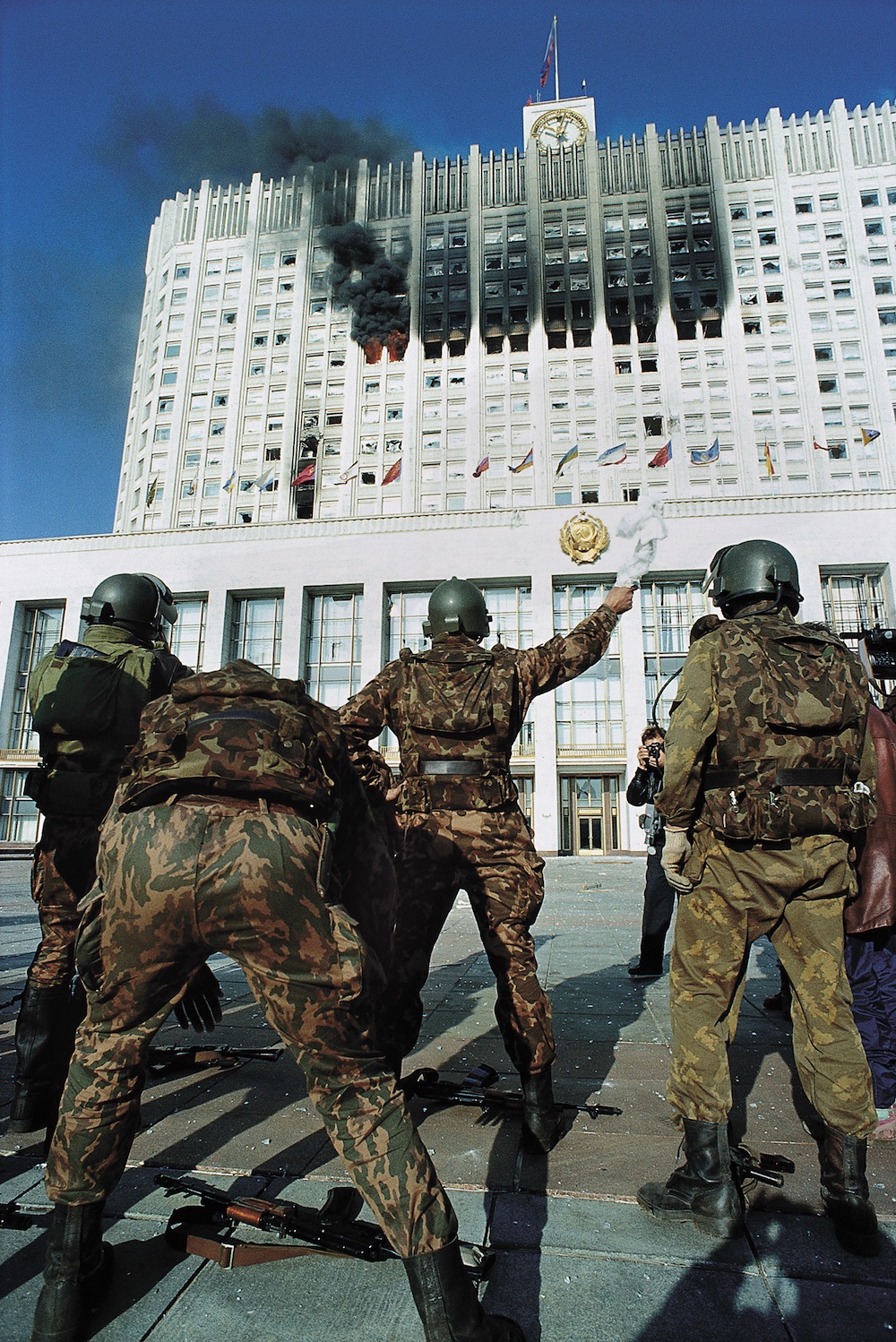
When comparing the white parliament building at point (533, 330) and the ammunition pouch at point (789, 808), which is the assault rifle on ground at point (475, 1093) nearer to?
the ammunition pouch at point (789, 808)

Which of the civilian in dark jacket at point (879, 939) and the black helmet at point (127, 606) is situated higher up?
the black helmet at point (127, 606)

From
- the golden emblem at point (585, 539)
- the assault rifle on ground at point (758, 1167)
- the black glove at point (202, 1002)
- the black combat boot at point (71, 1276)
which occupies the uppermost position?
the golden emblem at point (585, 539)

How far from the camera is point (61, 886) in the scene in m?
2.86

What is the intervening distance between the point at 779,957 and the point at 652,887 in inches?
135

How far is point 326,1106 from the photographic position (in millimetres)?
1602

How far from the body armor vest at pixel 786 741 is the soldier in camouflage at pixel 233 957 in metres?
1.38

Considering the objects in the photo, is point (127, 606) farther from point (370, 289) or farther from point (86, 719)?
point (370, 289)

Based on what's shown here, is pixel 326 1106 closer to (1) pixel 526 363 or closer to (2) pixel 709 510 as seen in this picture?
(2) pixel 709 510

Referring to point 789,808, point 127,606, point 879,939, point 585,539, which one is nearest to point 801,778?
point 789,808

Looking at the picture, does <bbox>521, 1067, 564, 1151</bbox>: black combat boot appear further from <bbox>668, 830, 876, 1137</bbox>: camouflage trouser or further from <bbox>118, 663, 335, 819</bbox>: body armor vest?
<bbox>118, 663, 335, 819</bbox>: body armor vest

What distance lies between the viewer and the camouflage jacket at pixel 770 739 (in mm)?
2367

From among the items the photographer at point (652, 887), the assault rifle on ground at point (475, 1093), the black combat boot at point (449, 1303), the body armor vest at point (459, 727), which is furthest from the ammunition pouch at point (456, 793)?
the photographer at point (652, 887)

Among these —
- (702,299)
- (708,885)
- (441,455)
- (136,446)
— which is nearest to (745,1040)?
(708,885)

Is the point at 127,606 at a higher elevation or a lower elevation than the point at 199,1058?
higher
